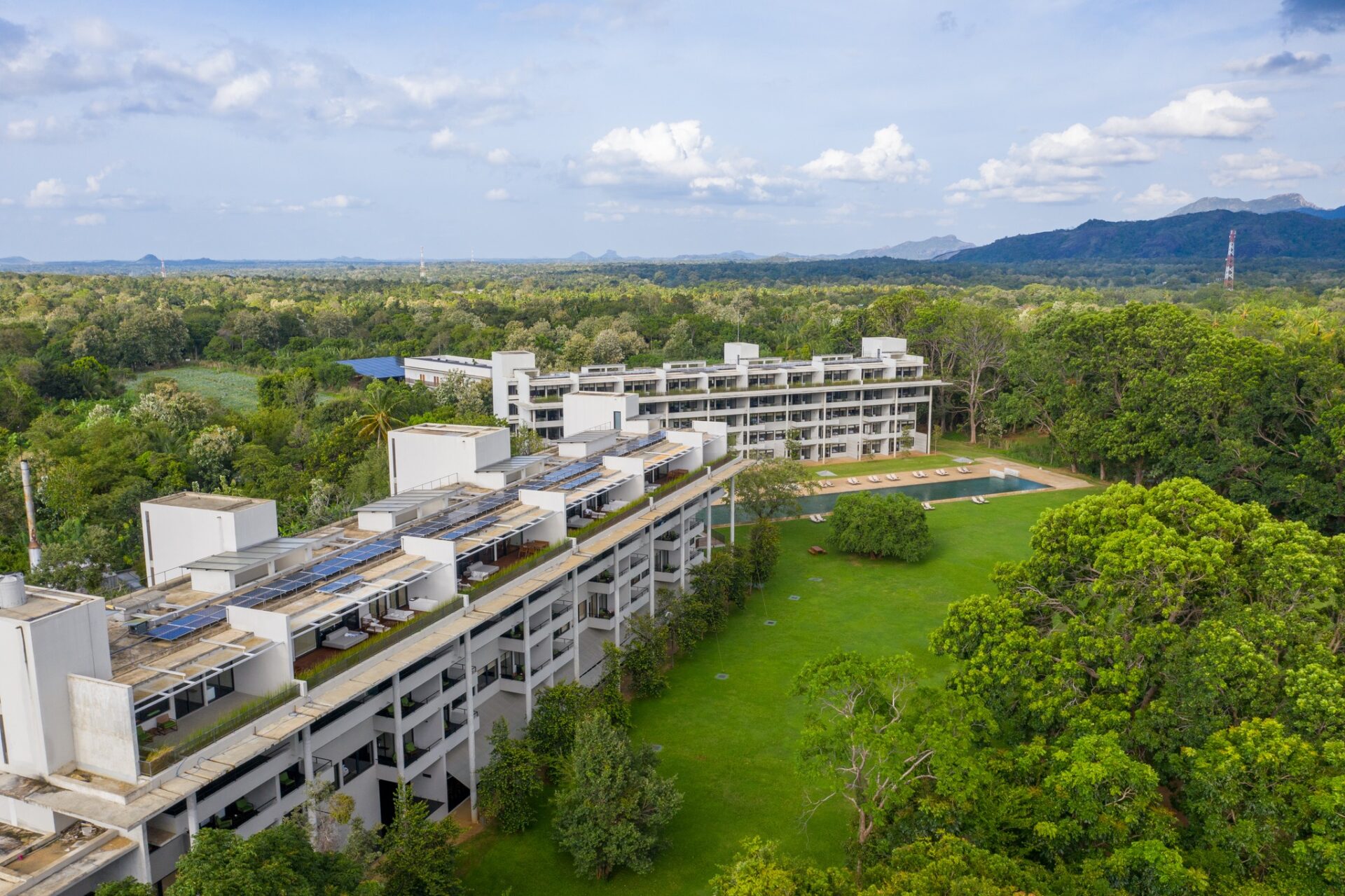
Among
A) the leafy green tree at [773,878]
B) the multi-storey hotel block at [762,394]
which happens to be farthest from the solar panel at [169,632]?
the multi-storey hotel block at [762,394]

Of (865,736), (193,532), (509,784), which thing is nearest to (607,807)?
(509,784)

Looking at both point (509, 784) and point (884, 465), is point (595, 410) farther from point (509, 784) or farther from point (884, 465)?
point (884, 465)

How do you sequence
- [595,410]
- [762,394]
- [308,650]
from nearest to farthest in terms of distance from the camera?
[308,650]
[595,410]
[762,394]

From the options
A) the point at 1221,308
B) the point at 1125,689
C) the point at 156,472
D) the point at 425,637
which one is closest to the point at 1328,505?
the point at 1125,689

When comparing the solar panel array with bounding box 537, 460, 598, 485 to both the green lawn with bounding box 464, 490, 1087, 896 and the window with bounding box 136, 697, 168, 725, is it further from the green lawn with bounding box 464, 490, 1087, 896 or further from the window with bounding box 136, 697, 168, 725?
the window with bounding box 136, 697, 168, 725

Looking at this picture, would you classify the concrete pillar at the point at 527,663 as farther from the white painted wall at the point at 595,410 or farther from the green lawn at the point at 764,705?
the white painted wall at the point at 595,410
